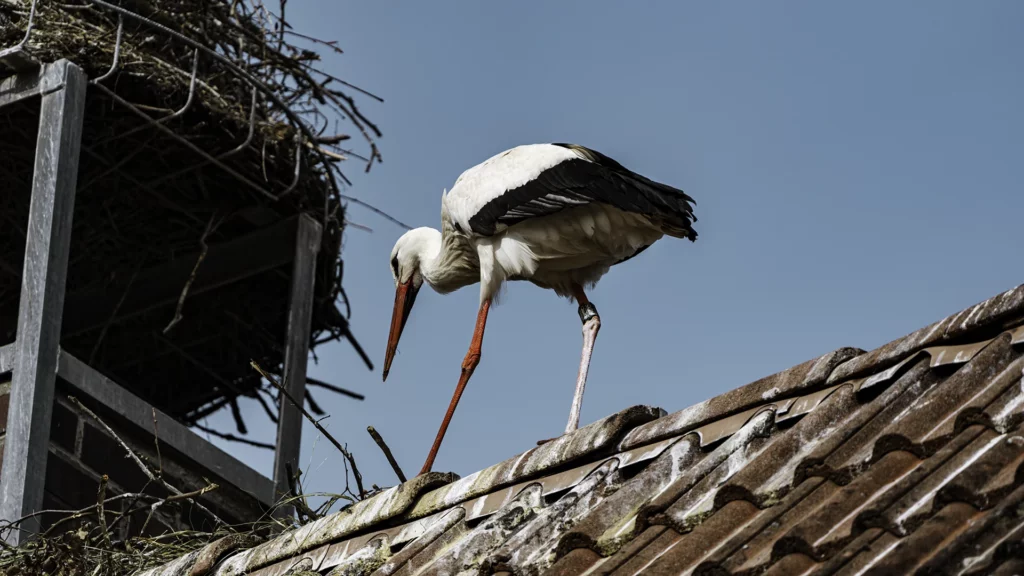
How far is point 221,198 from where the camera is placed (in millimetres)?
8398

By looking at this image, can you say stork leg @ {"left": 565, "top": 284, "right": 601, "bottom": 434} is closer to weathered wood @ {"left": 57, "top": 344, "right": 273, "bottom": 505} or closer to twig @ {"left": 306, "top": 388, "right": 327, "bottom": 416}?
weathered wood @ {"left": 57, "top": 344, "right": 273, "bottom": 505}

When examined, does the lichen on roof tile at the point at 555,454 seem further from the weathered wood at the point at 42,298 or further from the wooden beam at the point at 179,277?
the wooden beam at the point at 179,277

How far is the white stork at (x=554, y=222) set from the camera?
4.94 meters

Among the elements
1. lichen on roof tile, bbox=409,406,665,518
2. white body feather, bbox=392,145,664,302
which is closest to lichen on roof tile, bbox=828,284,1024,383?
lichen on roof tile, bbox=409,406,665,518

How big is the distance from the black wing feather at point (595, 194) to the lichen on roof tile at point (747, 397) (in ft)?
5.92

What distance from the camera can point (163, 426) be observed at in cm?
707

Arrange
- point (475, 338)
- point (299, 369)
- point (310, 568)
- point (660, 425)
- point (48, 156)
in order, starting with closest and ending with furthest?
point (660, 425)
point (310, 568)
point (475, 338)
point (48, 156)
point (299, 369)

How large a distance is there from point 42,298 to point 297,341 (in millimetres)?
1779

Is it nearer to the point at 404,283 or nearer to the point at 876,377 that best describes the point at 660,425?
the point at 876,377

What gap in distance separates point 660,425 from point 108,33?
5.13 meters

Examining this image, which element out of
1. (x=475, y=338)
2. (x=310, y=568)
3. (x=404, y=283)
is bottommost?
(x=310, y=568)

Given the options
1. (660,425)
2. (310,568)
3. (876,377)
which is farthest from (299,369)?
(876,377)

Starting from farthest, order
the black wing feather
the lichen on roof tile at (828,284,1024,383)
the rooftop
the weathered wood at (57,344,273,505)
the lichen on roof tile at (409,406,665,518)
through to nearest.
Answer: the weathered wood at (57,344,273,505) < the black wing feather < the lichen on roof tile at (409,406,665,518) < the lichen on roof tile at (828,284,1024,383) < the rooftop

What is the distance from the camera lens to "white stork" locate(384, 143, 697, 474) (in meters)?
4.94
